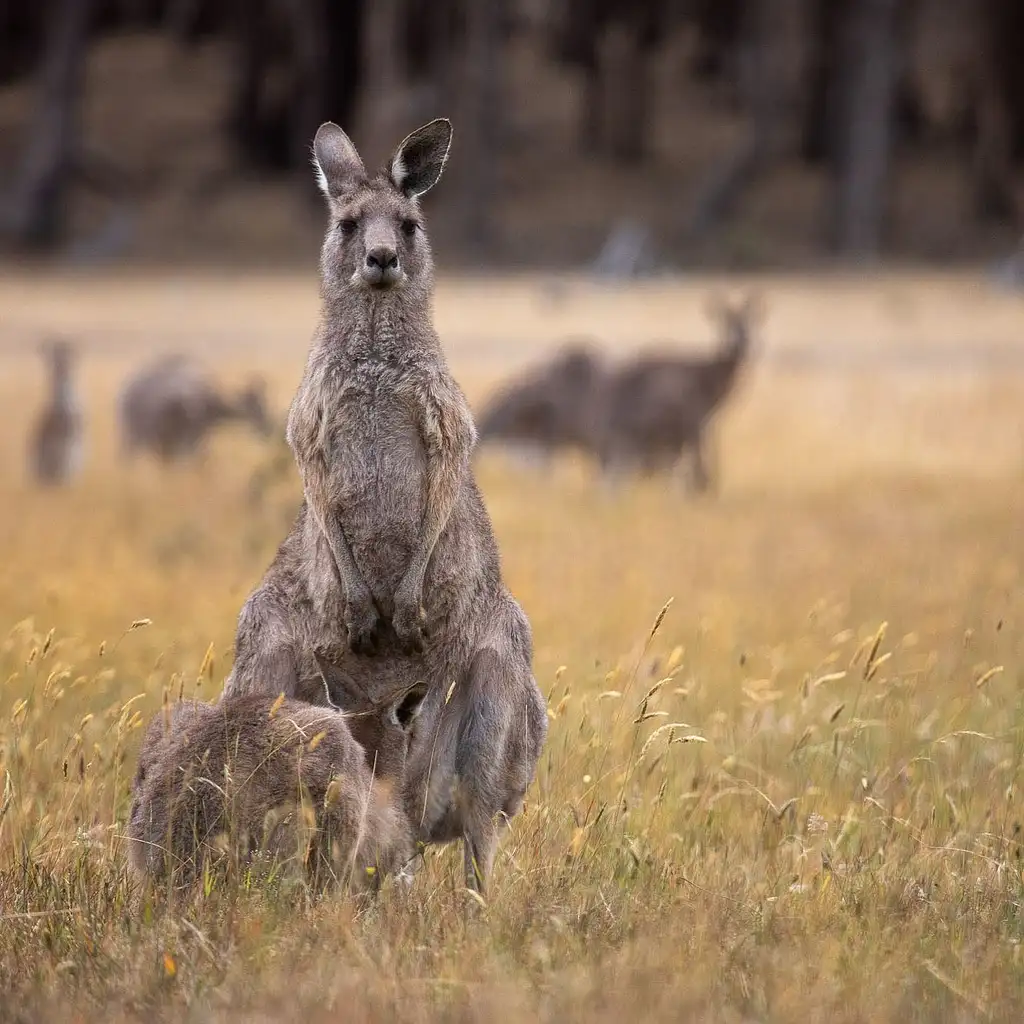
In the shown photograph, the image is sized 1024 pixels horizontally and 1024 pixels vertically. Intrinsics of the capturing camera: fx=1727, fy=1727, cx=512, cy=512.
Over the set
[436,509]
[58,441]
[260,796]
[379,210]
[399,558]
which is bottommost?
[58,441]

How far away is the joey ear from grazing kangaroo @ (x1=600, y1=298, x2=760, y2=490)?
7.84 m

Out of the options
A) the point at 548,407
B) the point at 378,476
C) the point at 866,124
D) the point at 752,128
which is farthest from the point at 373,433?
the point at 752,128

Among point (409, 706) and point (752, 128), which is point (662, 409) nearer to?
point (409, 706)

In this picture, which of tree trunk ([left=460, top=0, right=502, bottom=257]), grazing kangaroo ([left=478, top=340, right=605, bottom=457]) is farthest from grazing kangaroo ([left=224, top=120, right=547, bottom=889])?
tree trunk ([left=460, top=0, right=502, bottom=257])

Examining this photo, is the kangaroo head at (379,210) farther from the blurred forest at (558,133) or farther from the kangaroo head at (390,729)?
the blurred forest at (558,133)

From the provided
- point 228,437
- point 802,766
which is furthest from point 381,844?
point 228,437

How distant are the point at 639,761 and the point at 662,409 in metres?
8.22

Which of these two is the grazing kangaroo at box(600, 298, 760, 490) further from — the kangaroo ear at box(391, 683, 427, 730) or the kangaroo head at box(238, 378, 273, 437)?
the kangaroo ear at box(391, 683, 427, 730)

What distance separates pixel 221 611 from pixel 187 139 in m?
34.9

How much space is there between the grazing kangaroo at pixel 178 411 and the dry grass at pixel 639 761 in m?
0.29

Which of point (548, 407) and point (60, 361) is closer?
point (60, 361)

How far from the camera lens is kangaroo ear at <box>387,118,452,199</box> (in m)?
4.30

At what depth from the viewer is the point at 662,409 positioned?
12.2 meters

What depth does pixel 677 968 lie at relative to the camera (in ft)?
10.2
